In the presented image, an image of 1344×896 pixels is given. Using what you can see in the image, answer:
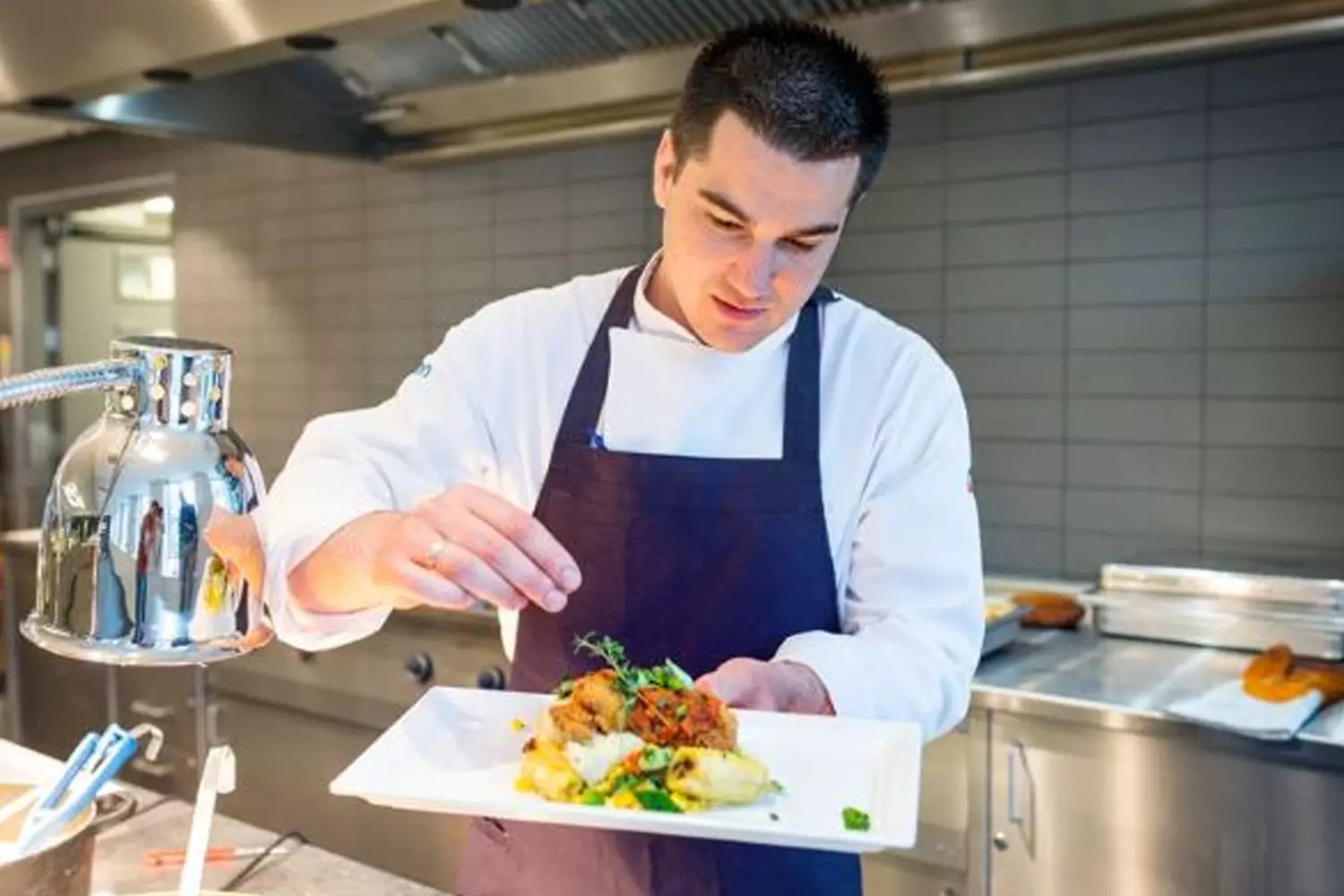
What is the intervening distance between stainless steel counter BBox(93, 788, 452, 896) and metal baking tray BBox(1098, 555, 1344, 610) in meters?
1.72

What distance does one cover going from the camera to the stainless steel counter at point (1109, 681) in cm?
201

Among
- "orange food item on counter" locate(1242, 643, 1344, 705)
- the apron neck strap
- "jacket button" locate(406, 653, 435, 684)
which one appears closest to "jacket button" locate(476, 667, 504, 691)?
"jacket button" locate(406, 653, 435, 684)

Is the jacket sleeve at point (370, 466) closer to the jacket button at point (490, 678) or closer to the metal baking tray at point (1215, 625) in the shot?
the jacket button at point (490, 678)

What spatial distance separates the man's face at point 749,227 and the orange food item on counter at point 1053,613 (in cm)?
145

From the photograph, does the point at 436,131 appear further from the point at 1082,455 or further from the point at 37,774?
the point at 37,774

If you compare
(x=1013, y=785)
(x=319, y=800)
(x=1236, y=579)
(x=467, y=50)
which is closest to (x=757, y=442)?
(x=1013, y=785)

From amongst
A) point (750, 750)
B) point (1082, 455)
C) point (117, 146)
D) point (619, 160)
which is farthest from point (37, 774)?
point (117, 146)

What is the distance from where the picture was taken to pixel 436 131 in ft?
12.2

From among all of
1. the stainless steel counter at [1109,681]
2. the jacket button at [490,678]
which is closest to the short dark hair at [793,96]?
the stainless steel counter at [1109,681]

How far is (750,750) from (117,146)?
4707 mm

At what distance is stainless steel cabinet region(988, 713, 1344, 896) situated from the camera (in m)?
1.93

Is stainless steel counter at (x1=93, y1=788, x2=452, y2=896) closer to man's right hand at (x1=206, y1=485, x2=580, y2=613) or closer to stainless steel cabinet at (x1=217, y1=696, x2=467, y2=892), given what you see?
man's right hand at (x1=206, y1=485, x2=580, y2=613)

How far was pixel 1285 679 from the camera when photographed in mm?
2104

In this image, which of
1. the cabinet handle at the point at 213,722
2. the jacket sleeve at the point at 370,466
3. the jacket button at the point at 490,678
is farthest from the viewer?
the cabinet handle at the point at 213,722
